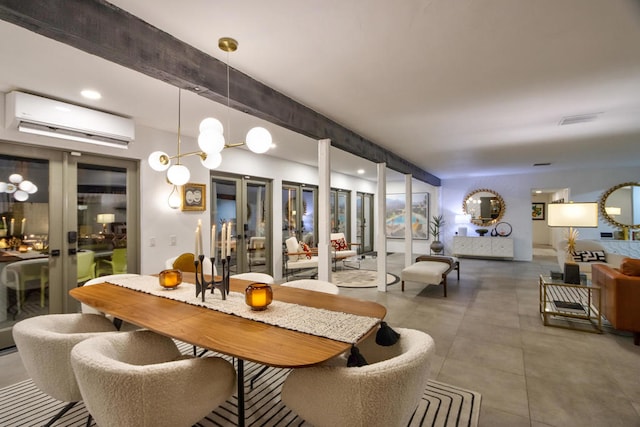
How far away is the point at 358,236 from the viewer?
9.31 meters

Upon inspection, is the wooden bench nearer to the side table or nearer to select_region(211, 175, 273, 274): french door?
the side table

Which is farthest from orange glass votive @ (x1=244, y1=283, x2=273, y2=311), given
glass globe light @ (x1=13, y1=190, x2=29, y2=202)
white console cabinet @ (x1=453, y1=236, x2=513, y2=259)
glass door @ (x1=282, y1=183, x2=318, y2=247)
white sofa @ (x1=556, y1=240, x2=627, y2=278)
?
white console cabinet @ (x1=453, y1=236, x2=513, y2=259)

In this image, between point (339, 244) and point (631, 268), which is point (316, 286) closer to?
point (631, 268)

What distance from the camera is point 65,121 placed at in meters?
2.94

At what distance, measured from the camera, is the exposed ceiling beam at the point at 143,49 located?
1404 mm

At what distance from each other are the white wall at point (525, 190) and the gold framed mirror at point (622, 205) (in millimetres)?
140

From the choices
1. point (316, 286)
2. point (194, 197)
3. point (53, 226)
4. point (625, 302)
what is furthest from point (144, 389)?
point (625, 302)

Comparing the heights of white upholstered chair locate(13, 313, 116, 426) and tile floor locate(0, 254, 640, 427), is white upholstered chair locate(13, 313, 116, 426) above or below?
above

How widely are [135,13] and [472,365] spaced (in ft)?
11.6

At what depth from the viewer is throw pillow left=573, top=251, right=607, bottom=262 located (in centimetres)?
549

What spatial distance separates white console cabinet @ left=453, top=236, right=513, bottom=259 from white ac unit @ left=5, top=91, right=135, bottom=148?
855cm

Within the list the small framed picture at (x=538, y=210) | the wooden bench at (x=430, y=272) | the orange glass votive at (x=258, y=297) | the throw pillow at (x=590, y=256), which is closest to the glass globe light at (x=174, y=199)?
the orange glass votive at (x=258, y=297)

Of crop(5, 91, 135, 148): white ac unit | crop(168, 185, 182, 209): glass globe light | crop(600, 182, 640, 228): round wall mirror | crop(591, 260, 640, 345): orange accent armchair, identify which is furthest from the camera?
crop(600, 182, 640, 228): round wall mirror

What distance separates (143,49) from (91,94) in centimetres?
157
